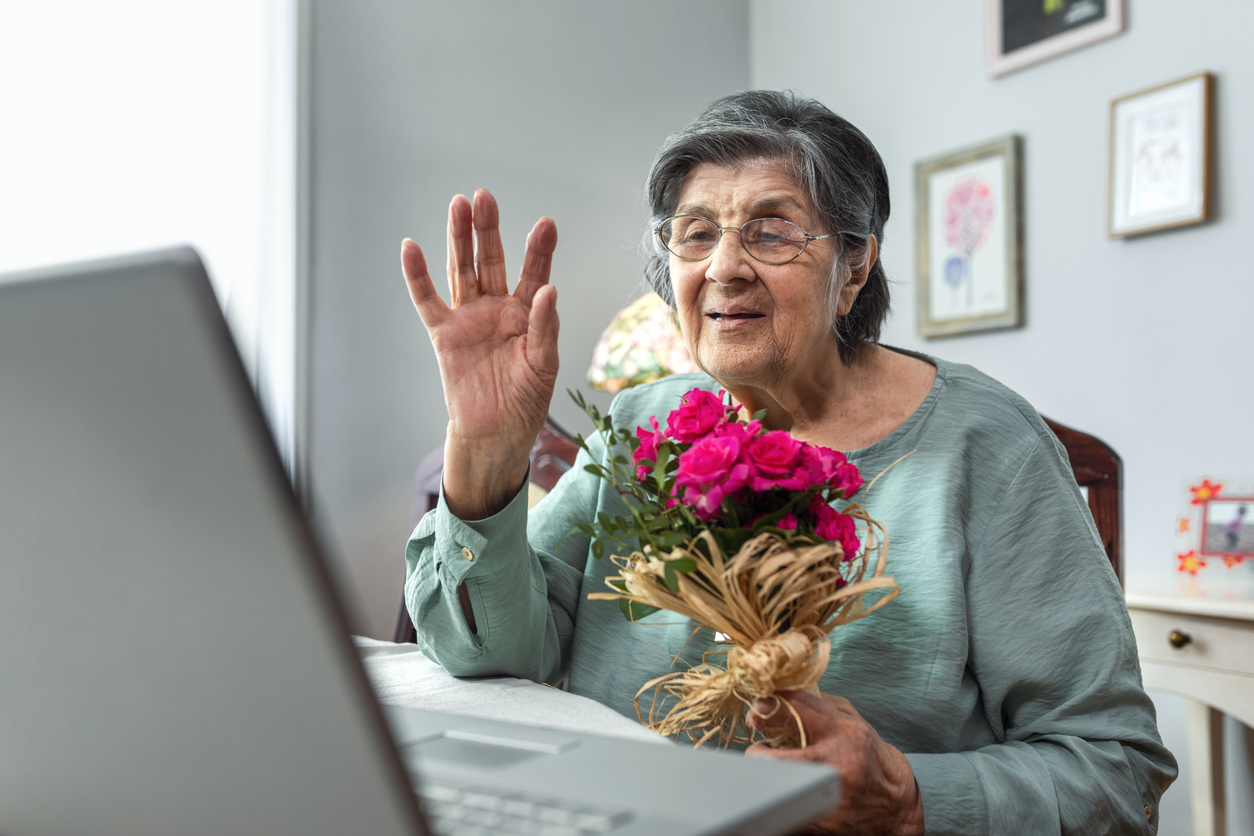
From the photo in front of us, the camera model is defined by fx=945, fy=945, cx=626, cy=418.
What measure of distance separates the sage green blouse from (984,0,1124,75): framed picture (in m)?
1.60

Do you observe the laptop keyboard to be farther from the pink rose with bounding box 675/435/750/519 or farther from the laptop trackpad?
the pink rose with bounding box 675/435/750/519

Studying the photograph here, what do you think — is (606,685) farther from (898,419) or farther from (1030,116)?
(1030,116)

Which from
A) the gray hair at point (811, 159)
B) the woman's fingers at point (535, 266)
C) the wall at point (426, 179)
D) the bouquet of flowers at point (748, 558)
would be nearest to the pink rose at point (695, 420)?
the bouquet of flowers at point (748, 558)

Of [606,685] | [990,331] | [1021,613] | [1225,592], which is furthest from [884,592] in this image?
[990,331]

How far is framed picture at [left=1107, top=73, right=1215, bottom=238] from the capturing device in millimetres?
1970

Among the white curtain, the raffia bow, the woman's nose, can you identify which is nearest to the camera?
the raffia bow

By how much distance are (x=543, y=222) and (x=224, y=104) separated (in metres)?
1.66

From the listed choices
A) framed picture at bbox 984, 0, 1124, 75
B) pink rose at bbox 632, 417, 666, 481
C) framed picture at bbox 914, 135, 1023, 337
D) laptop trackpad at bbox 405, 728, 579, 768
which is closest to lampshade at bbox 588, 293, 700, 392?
framed picture at bbox 914, 135, 1023, 337

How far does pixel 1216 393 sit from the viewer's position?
6.42 ft

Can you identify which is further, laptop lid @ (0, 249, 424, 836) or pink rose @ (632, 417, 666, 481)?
pink rose @ (632, 417, 666, 481)

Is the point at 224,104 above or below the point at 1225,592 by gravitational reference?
above

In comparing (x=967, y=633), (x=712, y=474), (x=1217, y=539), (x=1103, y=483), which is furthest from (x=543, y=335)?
(x=1217, y=539)

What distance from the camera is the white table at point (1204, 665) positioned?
1.59m

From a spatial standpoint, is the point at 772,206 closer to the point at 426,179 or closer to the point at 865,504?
the point at 865,504
